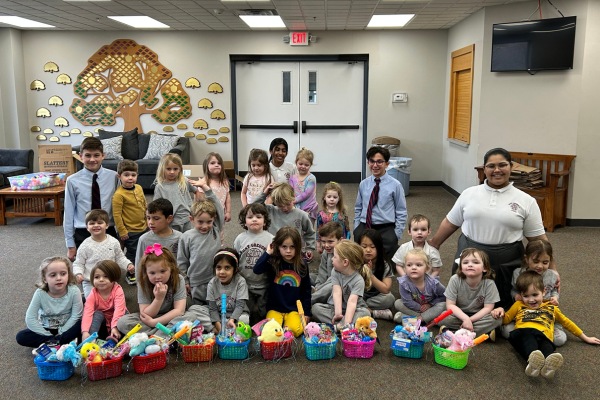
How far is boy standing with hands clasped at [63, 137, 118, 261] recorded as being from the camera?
3.94 metres

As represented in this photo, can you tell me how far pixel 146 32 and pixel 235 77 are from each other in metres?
1.64

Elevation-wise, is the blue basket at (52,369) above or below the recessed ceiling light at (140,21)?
below

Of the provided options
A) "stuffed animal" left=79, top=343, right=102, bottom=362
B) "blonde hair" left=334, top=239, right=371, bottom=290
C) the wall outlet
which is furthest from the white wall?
"stuffed animal" left=79, top=343, right=102, bottom=362

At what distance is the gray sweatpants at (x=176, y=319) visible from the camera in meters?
3.10

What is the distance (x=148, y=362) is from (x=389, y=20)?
6723 mm

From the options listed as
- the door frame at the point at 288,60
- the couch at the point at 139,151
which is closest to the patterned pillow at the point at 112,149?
the couch at the point at 139,151

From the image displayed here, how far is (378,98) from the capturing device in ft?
30.5

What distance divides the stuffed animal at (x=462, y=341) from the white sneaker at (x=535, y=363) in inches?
11.5

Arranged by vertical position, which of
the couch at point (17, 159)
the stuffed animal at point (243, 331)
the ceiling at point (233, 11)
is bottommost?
the stuffed animal at point (243, 331)

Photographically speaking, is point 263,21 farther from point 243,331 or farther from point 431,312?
point 243,331

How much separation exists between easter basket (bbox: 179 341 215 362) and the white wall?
273 inches

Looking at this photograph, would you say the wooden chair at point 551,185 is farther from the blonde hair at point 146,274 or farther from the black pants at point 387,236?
the blonde hair at point 146,274

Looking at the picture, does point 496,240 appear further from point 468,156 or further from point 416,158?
point 416,158

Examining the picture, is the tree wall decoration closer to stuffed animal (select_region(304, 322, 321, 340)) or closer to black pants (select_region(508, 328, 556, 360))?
stuffed animal (select_region(304, 322, 321, 340))
